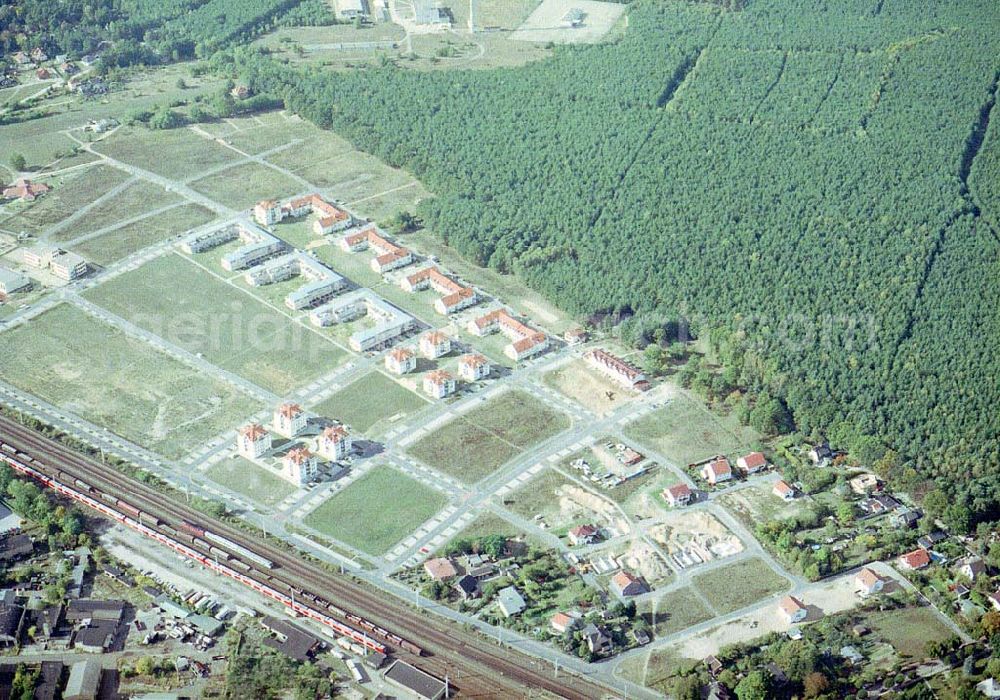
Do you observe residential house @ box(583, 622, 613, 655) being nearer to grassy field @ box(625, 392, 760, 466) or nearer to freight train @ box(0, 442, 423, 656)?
Result: freight train @ box(0, 442, 423, 656)

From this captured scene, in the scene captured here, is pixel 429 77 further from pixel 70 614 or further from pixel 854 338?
pixel 70 614

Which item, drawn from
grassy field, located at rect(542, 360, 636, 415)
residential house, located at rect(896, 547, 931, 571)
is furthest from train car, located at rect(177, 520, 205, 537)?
residential house, located at rect(896, 547, 931, 571)

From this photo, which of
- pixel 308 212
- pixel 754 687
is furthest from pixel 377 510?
pixel 308 212

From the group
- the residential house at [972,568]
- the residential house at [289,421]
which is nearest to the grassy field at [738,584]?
the residential house at [972,568]

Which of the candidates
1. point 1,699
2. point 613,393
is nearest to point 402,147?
point 613,393

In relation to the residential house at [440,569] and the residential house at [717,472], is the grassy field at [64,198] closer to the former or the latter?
the residential house at [440,569]
